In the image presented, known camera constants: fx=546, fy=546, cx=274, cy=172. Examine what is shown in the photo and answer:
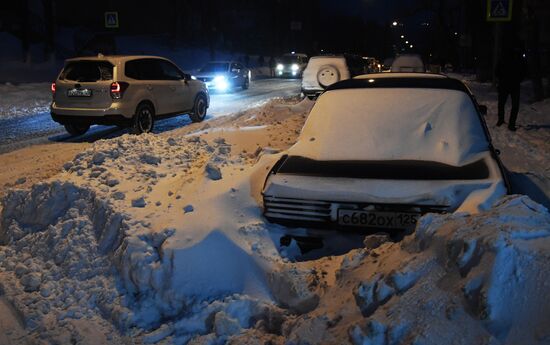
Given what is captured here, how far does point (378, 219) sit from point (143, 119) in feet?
29.3

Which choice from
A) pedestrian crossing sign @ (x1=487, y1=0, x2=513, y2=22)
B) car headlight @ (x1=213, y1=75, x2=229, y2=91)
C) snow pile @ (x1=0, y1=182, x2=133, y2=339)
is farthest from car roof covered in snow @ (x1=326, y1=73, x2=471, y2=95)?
car headlight @ (x1=213, y1=75, x2=229, y2=91)

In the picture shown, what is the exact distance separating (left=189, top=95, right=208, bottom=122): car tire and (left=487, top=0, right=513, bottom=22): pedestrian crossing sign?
7785 mm

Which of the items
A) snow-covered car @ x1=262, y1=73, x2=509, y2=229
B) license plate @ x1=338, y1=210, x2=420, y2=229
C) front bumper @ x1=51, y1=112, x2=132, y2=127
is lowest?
front bumper @ x1=51, y1=112, x2=132, y2=127

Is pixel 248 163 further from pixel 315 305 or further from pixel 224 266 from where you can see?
pixel 315 305

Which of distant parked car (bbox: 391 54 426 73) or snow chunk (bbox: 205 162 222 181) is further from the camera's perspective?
distant parked car (bbox: 391 54 426 73)

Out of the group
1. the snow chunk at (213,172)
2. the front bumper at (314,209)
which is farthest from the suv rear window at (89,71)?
the front bumper at (314,209)

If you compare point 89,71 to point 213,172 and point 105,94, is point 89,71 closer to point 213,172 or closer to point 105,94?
point 105,94

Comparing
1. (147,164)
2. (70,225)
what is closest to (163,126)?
(147,164)

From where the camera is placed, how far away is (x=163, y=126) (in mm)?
13477

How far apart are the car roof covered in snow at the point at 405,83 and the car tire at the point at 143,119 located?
22.7 ft

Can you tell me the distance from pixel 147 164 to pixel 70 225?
1760 millimetres

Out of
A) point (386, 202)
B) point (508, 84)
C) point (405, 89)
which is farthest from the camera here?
point (508, 84)

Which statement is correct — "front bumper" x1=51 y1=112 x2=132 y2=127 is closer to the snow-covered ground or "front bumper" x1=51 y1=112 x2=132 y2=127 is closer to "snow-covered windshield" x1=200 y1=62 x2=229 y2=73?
the snow-covered ground

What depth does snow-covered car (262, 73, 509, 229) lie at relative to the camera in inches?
151
